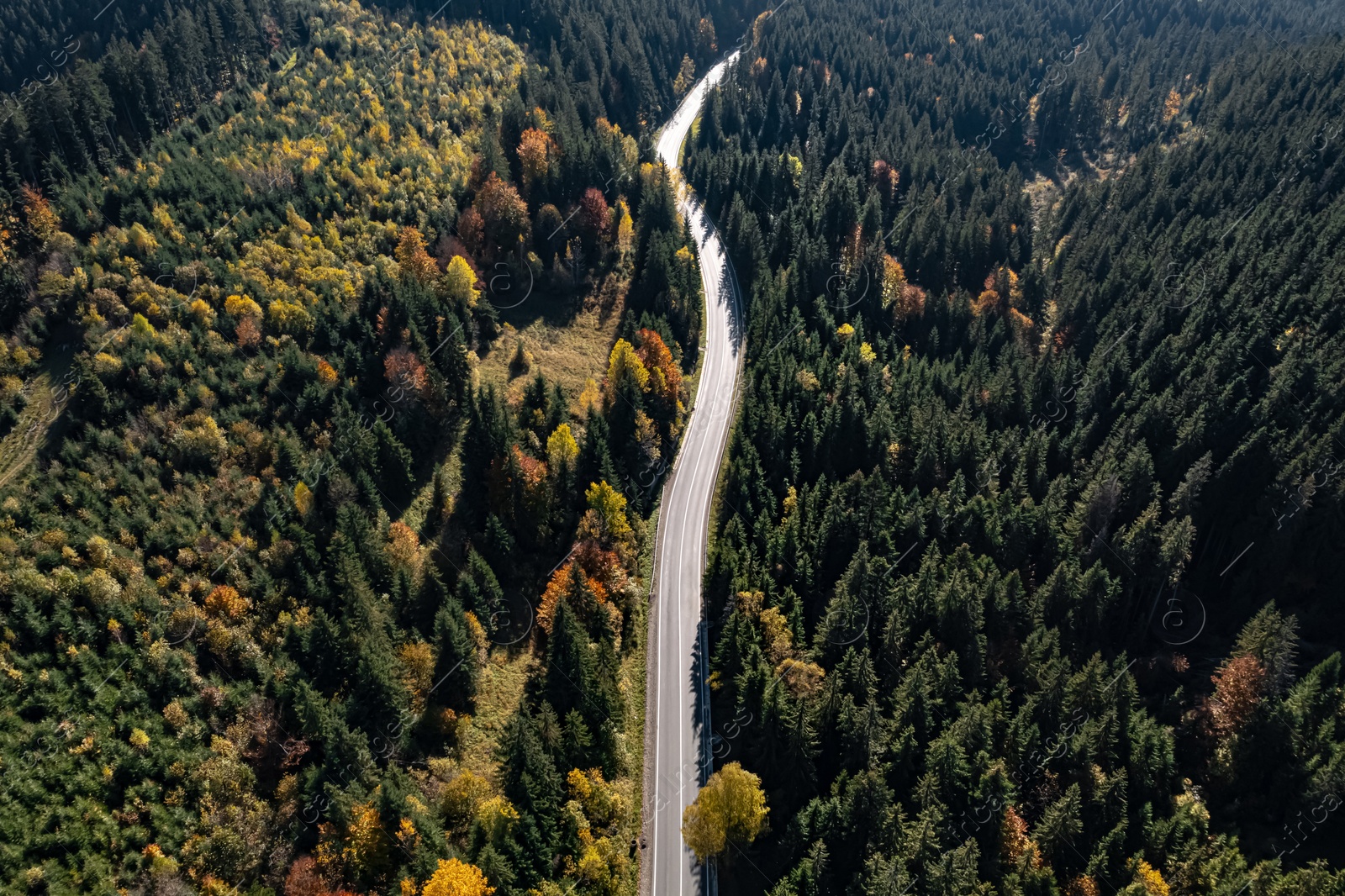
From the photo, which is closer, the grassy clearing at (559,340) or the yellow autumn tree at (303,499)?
the yellow autumn tree at (303,499)

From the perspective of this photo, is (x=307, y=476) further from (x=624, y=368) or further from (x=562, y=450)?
(x=624, y=368)

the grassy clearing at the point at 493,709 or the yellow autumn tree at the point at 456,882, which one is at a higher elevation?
the yellow autumn tree at the point at 456,882

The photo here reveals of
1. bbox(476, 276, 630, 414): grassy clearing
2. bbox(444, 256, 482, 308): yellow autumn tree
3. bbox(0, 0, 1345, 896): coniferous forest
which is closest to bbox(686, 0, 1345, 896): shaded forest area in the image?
bbox(0, 0, 1345, 896): coniferous forest

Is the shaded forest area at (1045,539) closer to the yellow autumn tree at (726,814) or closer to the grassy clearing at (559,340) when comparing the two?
the yellow autumn tree at (726,814)

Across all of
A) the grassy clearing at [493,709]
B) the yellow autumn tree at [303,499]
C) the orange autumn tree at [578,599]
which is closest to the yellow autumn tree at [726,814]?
the grassy clearing at [493,709]

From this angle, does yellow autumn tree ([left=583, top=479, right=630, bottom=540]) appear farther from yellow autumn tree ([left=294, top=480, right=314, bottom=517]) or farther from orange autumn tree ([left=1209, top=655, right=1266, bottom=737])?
orange autumn tree ([left=1209, top=655, right=1266, bottom=737])
